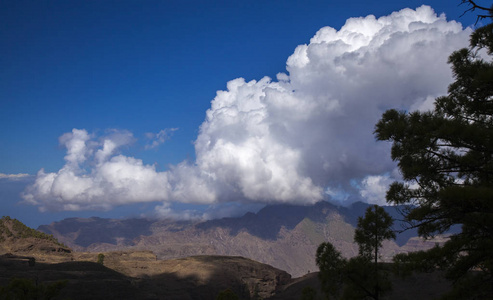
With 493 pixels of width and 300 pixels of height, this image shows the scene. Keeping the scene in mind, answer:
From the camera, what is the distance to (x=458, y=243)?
16.7 m

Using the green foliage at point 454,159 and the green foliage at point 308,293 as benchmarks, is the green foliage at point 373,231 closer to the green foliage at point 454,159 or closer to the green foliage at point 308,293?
the green foliage at point 454,159

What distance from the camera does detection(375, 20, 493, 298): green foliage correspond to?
49.5 ft

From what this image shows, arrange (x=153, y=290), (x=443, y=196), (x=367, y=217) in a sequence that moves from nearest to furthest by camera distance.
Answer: (x=443, y=196)
(x=367, y=217)
(x=153, y=290)

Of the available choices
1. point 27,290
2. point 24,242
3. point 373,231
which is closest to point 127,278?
point 24,242

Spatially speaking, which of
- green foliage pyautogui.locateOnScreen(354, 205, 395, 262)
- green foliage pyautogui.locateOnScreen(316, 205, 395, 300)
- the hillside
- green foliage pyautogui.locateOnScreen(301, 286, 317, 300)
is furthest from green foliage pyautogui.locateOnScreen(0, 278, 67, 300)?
the hillside

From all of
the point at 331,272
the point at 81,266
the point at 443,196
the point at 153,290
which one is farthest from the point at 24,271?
the point at 443,196

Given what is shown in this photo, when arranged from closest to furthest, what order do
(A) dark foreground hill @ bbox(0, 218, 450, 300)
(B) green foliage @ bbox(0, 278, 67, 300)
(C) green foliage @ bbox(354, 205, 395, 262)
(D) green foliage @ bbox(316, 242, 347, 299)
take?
1. (D) green foliage @ bbox(316, 242, 347, 299)
2. (C) green foliage @ bbox(354, 205, 395, 262)
3. (B) green foliage @ bbox(0, 278, 67, 300)
4. (A) dark foreground hill @ bbox(0, 218, 450, 300)

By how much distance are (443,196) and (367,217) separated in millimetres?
7195

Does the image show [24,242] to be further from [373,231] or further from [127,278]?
[373,231]

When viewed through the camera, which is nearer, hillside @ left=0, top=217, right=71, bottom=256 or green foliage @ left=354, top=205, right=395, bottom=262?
Answer: green foliage @ left=354, top=205, right=395, bottom=262

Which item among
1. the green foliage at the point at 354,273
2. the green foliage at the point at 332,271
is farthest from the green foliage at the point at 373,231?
the green foliage at the point at 332,271

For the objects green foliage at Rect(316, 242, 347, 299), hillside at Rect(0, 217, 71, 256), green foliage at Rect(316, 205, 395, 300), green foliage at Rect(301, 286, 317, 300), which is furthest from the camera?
hillside at Rect(0, 217, 71, 256)

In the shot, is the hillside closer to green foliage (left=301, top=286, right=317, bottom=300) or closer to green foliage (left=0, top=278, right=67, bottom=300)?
green foliage (left=0, top=278, right=67, bottom=300)

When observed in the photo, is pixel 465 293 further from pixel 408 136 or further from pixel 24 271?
pixel 24 271
